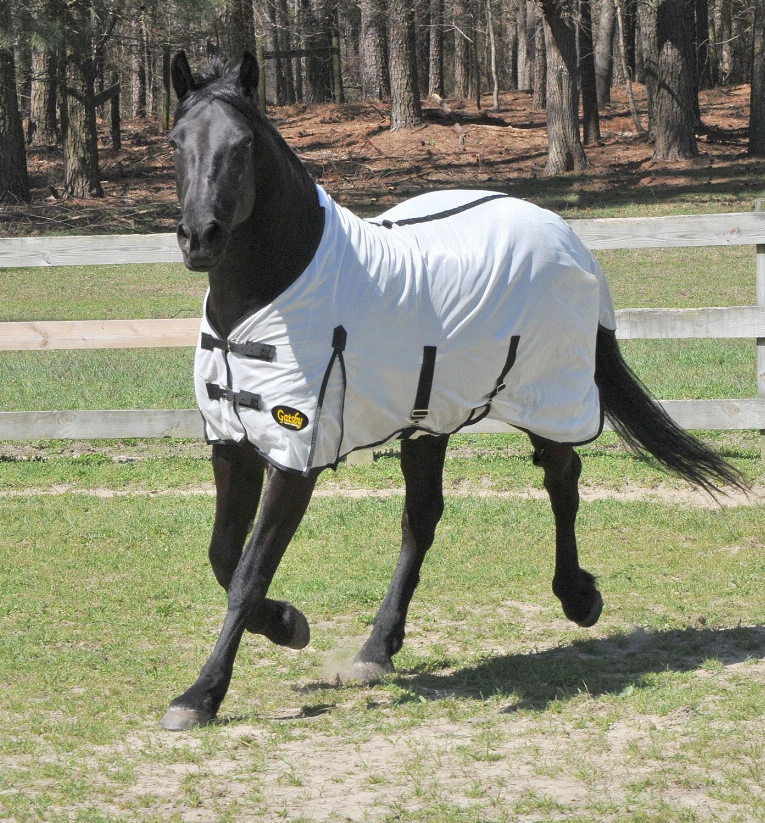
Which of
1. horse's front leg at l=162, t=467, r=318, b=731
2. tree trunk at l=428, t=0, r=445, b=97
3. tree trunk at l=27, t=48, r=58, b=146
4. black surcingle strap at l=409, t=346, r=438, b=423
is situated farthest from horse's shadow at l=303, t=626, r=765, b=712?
tree trunk at l=428, t=0, r=445, b=97

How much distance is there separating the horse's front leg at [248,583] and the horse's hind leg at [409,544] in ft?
2.50

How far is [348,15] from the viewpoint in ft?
114

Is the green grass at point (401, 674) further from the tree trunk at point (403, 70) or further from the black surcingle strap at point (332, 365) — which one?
the tree trunk at point (403, 70)

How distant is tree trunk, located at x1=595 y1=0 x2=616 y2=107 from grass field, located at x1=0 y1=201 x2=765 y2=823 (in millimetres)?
24678

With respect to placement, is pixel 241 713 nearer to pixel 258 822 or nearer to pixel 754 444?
pixel 258 822

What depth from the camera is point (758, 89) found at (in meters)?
22.9

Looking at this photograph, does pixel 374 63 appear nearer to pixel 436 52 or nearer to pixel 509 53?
pixel 436 52

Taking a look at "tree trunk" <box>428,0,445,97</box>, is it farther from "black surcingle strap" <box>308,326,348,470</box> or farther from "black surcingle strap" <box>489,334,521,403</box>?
"black surcingle strap" <box>308,326,348,470</box>

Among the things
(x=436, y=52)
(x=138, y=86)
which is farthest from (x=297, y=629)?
(x=138, y=86)

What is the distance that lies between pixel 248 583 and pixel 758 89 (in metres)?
22.3

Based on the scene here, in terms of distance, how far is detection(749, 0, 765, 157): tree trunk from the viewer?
23.0 m

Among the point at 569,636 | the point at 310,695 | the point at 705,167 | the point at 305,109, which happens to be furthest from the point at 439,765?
the point at 305,109

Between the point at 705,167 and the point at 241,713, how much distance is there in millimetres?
21219

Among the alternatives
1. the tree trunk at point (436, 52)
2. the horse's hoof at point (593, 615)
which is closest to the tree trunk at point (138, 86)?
the tree trunk at point (436, 52)
